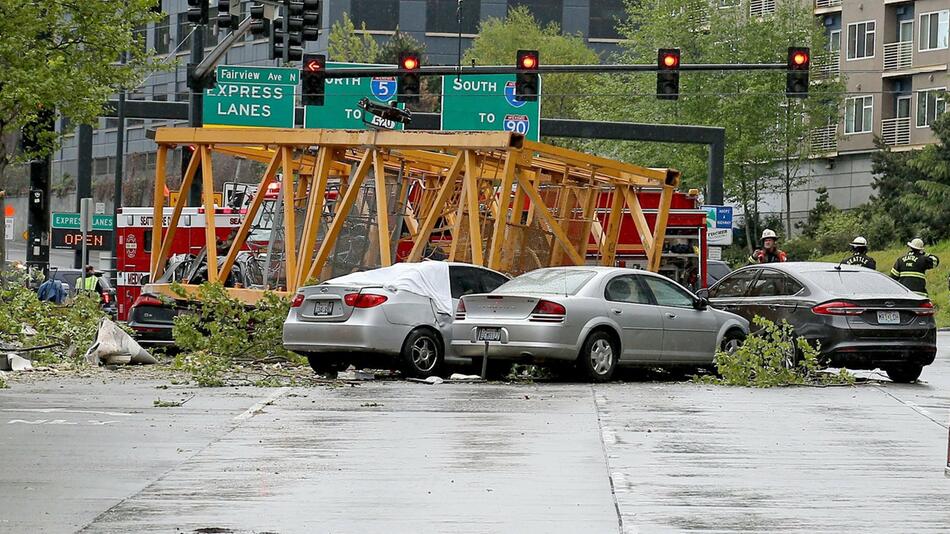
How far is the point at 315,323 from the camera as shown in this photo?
64.5 feet

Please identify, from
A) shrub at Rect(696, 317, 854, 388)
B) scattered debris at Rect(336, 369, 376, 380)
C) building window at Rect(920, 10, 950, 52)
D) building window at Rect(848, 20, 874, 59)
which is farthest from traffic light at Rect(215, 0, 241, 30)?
building window at Rect(848, 20, 874, 59)

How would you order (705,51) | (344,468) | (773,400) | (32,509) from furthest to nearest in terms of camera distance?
(705,51) → (773,400) → (344,468) → (32,509)

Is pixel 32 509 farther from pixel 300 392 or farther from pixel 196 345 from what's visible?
pixel 196 345

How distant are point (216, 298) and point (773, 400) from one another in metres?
7.73

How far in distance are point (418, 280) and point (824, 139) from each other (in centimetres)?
5112

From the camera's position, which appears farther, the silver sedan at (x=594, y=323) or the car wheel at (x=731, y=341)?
the car wheel at (x=731, y=341)

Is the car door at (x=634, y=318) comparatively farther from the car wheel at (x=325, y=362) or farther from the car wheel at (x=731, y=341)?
the car wheel at (x=325, y=362)

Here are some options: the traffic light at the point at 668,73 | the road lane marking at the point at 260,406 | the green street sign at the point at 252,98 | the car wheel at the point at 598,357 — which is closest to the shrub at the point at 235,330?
the road lane marking at the point at 260,406

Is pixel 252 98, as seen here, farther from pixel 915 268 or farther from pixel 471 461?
pixel 471 461

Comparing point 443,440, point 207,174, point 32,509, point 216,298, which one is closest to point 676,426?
point 443,440

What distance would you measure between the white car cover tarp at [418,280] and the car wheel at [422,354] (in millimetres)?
368

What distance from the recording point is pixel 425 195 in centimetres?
2797

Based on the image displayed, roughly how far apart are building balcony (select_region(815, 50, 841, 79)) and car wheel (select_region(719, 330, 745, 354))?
152ft

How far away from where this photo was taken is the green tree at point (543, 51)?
7325 cm
